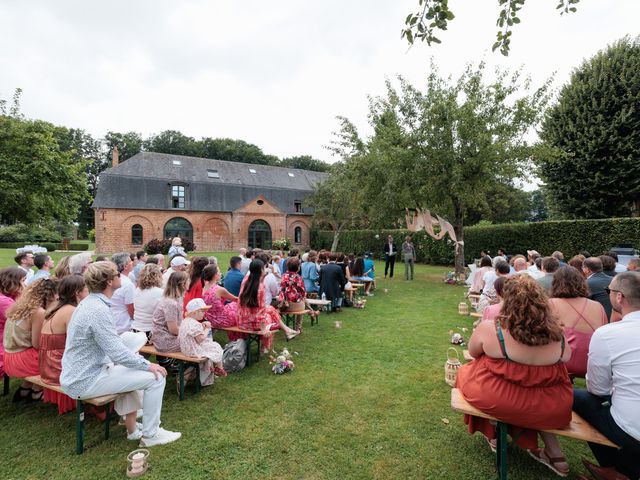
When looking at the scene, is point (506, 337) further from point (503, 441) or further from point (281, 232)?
point (281, 232)

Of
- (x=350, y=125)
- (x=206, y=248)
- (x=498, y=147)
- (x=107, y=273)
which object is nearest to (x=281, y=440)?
(x=107, y=273)

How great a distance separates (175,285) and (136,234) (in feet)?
98.0

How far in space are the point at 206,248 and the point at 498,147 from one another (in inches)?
1074

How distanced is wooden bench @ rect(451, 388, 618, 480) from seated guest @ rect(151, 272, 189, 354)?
3.12 m

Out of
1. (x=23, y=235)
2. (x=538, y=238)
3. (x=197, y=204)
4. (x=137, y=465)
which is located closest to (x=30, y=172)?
(x=137, y=465)

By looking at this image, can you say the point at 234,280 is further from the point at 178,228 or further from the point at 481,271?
the point at 178,228

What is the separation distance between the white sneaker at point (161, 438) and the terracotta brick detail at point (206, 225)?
2998 cm

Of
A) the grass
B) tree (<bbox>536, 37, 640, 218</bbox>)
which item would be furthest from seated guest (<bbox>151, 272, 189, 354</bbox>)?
tree (<bbox>536, 37, 640, 218</bbox>)

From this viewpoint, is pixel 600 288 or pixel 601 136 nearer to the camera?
pixel 600 288

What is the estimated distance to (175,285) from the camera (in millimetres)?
3996

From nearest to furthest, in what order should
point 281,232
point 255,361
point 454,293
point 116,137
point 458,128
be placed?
point 255,361
point 454,293
point 458,128
point 281,232
point 116,137

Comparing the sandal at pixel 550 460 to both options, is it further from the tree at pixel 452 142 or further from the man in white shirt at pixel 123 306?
the tree at pixel 452 142

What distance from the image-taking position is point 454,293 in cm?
1157

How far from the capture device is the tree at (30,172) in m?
12.9
